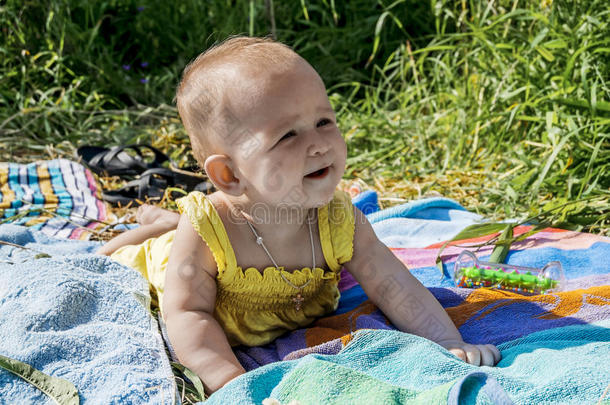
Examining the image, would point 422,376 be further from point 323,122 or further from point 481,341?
point 323,122

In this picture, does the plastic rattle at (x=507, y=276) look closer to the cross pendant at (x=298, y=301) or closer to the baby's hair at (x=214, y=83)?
the cross pendant at (x=298, y=301)

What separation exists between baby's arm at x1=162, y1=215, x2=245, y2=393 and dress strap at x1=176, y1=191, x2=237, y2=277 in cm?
2

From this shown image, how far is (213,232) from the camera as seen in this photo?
5.62 feet

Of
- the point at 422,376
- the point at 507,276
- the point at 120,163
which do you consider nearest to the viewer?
the point at 422,376

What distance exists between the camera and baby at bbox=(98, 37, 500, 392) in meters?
1.55

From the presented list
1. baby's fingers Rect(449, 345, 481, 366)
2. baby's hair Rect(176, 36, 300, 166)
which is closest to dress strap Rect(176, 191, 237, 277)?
baby's hair Rect(176, 36, 300, 166)

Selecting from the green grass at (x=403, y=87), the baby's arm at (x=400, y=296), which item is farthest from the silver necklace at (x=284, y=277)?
the green grass at (x=403, y=87)

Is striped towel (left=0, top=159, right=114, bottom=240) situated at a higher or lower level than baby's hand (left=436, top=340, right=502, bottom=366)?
lower

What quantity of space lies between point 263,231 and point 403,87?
7.30ft

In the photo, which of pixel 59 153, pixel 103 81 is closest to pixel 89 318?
pixel 59 153

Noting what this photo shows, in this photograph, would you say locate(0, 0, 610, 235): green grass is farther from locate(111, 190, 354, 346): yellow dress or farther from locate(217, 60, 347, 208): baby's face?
locate(217, 60, 347, 208): baby's face

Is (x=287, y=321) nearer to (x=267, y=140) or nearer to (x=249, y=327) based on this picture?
(x=249, y=327)

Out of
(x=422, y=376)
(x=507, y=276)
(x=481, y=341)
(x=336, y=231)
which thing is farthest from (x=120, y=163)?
(x=422, y=376)

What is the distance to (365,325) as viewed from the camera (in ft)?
5.60
